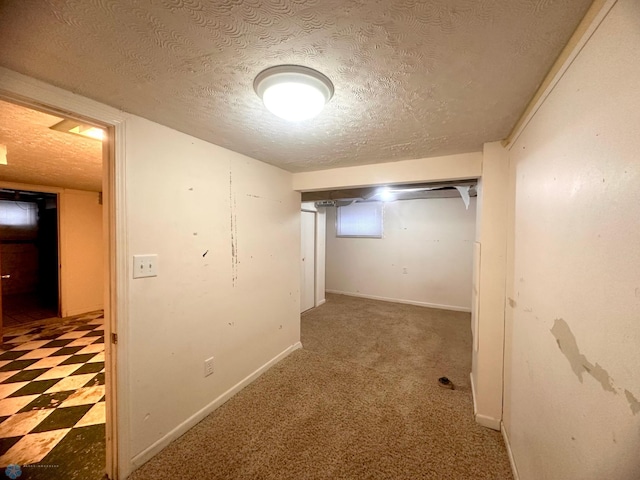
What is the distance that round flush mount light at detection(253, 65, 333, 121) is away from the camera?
0.96 meters

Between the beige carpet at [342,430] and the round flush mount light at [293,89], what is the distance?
2030 millimetres

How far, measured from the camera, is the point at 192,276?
172 cm

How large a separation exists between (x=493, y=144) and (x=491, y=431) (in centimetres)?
212

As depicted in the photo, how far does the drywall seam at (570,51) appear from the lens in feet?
2.13

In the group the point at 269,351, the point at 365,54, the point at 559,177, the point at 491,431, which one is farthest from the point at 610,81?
the point at 269,351

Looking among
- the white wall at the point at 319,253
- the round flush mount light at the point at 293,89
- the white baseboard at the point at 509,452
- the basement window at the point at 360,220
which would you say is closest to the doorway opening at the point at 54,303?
the round flush mount light at the point at 293,89

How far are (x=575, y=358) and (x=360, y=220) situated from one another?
181 inches

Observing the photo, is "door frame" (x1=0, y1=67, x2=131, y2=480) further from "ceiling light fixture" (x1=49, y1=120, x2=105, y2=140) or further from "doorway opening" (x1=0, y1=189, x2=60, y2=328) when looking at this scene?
"doorway opening" (x1=0, y1=189, x2=60, y2=328)

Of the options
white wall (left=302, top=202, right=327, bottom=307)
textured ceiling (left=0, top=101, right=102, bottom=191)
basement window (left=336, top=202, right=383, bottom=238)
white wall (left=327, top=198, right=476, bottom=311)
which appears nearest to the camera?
textured ceiling (left=0, top=101, right=102, bottom=191)

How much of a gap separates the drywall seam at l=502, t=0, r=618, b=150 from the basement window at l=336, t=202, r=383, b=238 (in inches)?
151

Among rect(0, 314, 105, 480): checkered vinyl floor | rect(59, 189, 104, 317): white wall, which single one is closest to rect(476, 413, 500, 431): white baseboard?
rect(0, 314, 105, 480): checkered vinyl floor

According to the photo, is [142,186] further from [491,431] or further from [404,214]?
[404,214]

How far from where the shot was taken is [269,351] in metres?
2.49

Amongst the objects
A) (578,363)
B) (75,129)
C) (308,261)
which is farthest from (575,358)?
(308,261)
